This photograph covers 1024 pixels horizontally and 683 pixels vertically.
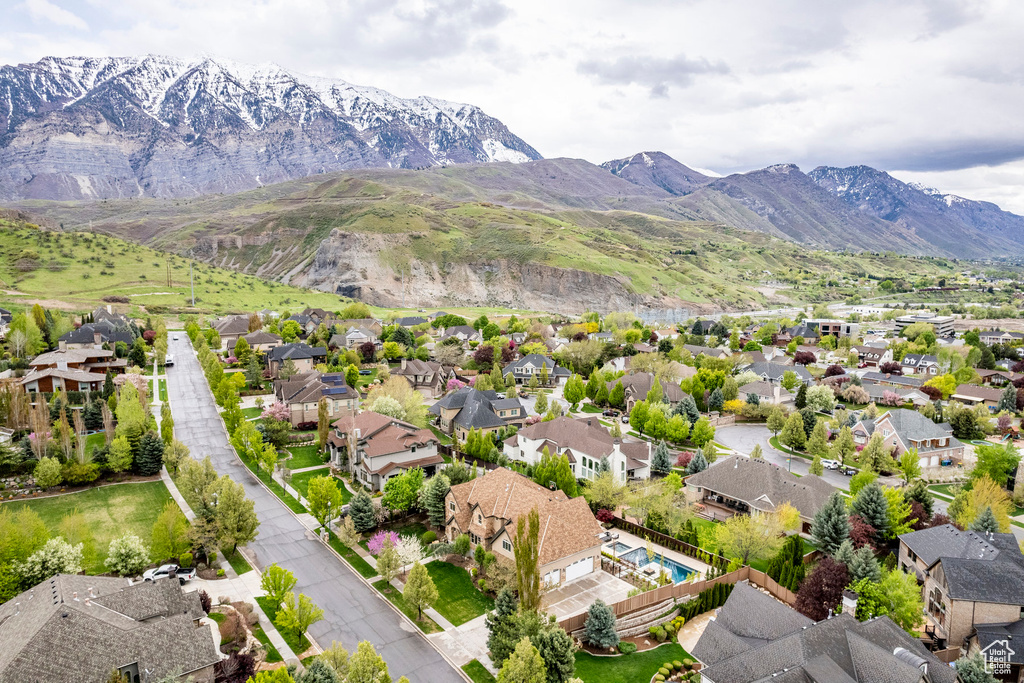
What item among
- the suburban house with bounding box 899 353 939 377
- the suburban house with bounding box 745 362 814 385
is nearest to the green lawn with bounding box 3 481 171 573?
the suburban house with bounding box 745 362 814 385

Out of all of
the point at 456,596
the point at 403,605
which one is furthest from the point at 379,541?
the point at 456,596

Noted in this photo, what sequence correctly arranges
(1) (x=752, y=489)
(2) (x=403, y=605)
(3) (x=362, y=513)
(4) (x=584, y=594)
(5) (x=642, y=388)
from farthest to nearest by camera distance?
(5) (x=642, y=388)
(1) (x=752, y=489)
(3) (x=362, y=513)
(4) (x=584, y=594)
(2) (x=403, y=605)

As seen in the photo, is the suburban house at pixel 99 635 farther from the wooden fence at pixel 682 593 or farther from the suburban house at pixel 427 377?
the suburban house at pixel 427 377

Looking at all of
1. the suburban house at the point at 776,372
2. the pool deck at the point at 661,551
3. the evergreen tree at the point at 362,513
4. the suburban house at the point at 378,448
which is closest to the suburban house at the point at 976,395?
the suburban house at the point at 776,372

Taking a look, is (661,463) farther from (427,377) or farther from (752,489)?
(427,377)

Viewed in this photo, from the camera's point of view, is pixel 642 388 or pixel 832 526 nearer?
pixel 832 526
